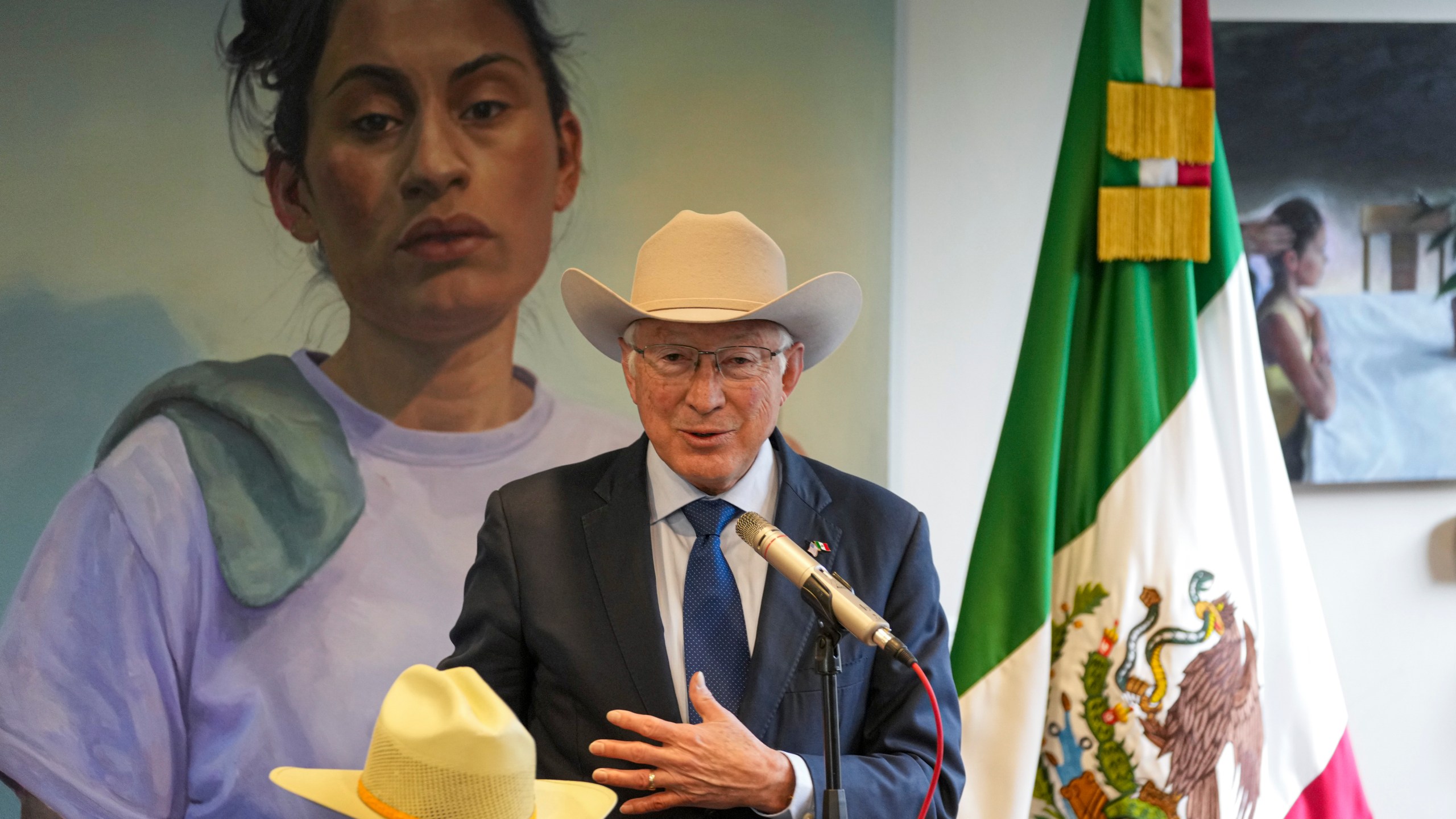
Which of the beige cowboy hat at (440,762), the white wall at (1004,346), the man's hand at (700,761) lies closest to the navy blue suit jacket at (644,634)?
the man's hand at (700,761)

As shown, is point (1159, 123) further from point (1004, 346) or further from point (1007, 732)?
point (1007, 732)

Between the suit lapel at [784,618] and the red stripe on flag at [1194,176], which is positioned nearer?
the suit lapel at [784,618]

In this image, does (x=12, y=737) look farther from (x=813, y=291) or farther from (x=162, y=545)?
(x=813, y=291)

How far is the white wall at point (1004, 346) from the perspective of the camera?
262 centimetres

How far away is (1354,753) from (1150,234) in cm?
142

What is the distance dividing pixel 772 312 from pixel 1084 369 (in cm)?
112

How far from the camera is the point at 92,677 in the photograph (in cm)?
223

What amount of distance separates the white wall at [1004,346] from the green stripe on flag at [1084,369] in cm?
25

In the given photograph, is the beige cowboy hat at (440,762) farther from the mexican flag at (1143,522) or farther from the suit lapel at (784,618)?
the mexican flag at (1143,522)

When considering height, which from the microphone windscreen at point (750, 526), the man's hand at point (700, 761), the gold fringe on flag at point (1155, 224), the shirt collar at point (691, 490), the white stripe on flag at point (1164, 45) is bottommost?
the man's hand at point (700, 761)

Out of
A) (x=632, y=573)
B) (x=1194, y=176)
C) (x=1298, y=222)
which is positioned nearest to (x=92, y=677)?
(x=632, y=573)

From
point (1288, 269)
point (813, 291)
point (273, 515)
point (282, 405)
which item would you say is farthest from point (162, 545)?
point (1288, 269)

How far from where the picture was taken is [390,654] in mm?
2352

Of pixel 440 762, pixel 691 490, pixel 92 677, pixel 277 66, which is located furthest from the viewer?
pixel 277 66
